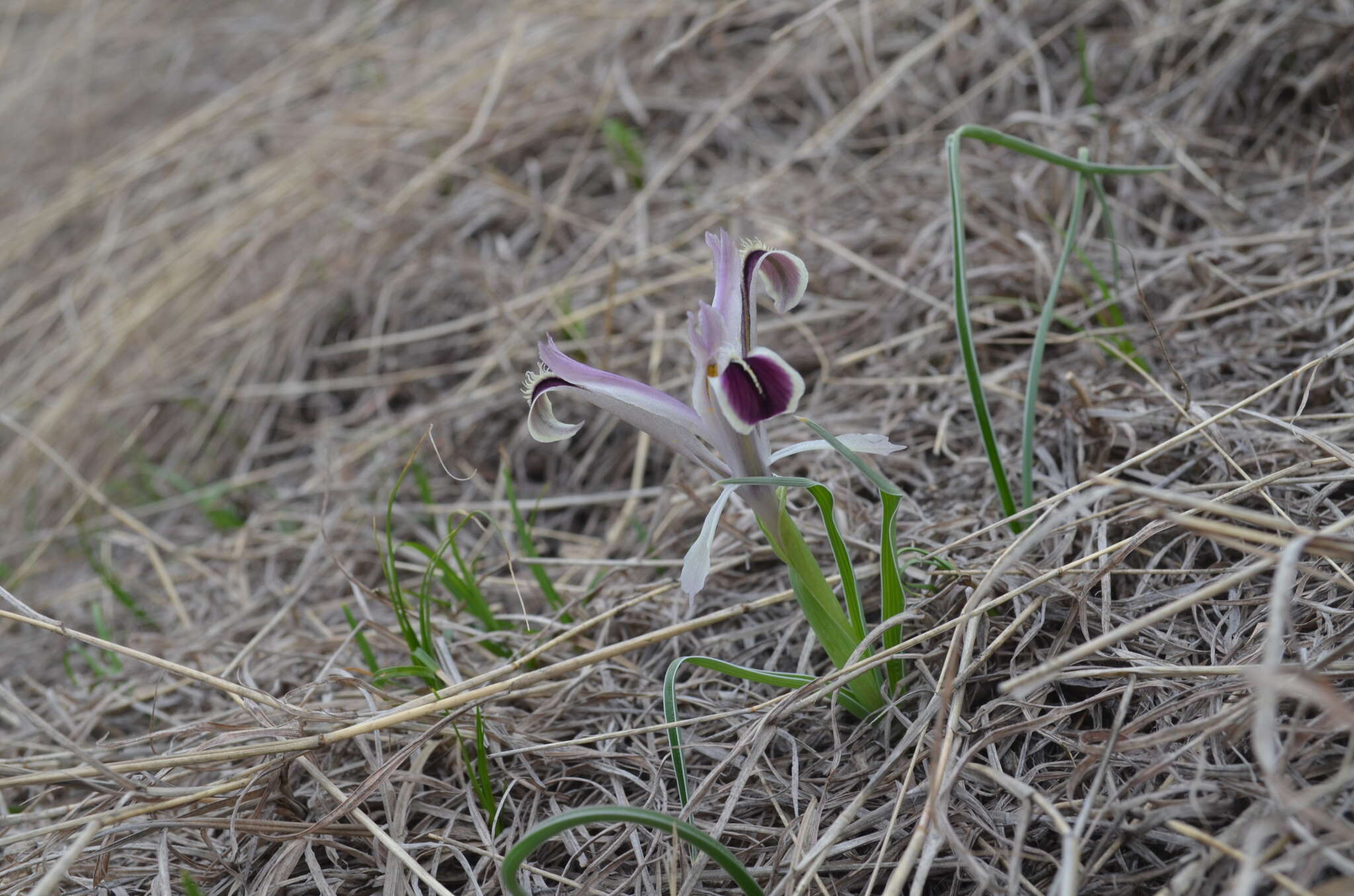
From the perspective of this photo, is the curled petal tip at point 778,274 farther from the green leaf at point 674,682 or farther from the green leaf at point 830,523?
the green leaf at point 674,682

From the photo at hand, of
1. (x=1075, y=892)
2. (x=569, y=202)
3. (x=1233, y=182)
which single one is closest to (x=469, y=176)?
(x=569, y=202)

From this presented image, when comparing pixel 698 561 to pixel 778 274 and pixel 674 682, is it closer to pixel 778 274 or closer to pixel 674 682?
pixel 674 682

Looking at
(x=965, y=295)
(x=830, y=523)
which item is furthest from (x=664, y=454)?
(x=830, y=523)

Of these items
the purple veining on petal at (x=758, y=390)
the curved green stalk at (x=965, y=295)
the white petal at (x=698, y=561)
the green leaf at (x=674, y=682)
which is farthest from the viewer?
the curved green stalk at (x=965, y=295)

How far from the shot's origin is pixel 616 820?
3.76ft

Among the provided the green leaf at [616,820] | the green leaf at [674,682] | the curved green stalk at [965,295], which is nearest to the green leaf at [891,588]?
the green leaf at [674,682]

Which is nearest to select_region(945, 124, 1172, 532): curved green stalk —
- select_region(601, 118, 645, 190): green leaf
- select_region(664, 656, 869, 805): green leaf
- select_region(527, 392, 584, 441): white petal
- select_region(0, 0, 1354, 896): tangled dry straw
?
select_region(0, 0, 1354, 896): tangled dry straw

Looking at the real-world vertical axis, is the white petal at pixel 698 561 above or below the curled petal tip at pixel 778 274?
below

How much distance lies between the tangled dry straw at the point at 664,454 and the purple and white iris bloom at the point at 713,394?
33cm

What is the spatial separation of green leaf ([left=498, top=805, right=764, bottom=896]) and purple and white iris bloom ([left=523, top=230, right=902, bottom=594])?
27 centimetres

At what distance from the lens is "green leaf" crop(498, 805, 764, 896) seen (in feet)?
3.59

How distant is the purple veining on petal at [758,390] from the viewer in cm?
106

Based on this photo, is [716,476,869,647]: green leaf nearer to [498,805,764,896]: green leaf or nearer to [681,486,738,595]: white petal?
[681,486,738,595]: white petal

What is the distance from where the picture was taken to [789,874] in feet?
3.92
